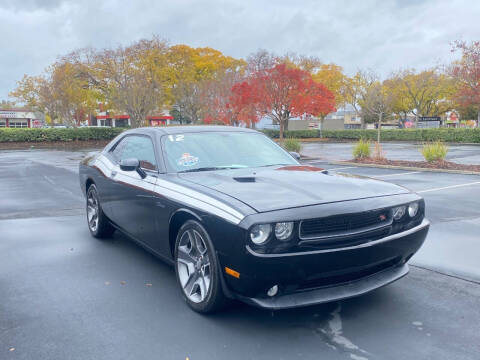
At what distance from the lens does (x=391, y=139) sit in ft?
129

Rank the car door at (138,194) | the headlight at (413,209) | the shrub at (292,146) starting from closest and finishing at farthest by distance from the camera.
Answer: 1. the headlight at (413,209)
2. the car door at (138,194)
3. the shrub at (292,146)

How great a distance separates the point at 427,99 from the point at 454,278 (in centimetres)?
5237

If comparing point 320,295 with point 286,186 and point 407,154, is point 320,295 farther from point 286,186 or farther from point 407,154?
point 407,154

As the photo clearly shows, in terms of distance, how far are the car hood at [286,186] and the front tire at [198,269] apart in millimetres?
396

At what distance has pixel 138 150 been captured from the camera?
491 cm

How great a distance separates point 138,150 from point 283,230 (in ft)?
8.26

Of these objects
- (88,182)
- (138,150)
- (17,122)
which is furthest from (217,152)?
(17,122)

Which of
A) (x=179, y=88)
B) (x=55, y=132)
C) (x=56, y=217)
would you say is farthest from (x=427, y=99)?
(x=56, y=217)

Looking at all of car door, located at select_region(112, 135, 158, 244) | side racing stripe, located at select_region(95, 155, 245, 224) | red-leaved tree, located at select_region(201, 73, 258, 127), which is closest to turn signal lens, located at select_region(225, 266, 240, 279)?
side racing stripe, located at select_region(95, 155, 245, 224)

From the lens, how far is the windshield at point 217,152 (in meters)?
4.24

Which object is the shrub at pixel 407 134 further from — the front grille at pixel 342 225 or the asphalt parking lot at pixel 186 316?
the front grille at pixel 342 225

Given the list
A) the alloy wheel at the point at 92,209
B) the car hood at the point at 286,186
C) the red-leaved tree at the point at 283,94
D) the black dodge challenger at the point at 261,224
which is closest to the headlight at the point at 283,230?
the black dodge challenger at the point at 261,224

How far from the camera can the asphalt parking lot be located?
2926 mm

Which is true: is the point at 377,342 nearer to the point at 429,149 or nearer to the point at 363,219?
the point at 363,219
